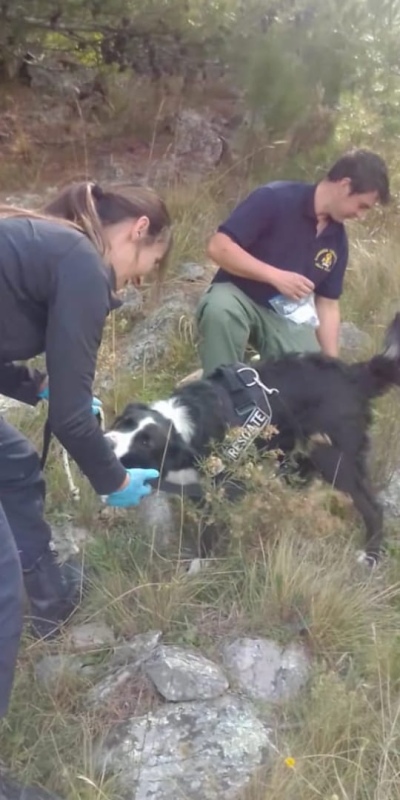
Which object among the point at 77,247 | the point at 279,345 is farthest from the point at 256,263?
the point at 77,247

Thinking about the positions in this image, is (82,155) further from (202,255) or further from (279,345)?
(279,345)

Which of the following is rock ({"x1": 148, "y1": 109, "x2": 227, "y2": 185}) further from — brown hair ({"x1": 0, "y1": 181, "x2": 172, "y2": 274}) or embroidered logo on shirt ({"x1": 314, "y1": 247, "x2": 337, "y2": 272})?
brown hair ({"x1": 0, "y1": 181, "x2": 172, "y2": 274})

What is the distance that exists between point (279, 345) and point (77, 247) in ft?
6.62

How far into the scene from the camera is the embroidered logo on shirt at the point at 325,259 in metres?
4.19

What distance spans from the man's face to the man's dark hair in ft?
0.06

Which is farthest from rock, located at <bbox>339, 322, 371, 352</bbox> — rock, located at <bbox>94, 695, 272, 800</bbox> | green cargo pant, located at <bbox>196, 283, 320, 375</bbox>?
rock, located at <bbox>94, 695, 272, 800</bbox>

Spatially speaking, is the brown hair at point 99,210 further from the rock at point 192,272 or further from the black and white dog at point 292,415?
the rock at point 192,272

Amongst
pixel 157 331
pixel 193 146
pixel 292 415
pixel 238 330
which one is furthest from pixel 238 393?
pixel 193 146

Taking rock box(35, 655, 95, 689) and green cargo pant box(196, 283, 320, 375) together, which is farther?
green cargo pant box(196, 283, 320, 375)

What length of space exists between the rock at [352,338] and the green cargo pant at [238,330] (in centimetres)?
65

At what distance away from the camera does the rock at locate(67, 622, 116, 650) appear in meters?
2.94

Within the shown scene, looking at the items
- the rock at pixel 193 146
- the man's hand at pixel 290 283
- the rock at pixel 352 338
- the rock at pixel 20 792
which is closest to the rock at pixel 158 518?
the rock at pixel 20 792

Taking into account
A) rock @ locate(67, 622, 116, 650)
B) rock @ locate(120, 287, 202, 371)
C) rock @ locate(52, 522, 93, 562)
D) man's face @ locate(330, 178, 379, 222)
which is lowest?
rock @ locate(120, 287, 202, 371)

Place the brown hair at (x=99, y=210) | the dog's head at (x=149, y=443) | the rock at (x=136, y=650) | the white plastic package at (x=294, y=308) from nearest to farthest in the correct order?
1. the brown hair at (x=99, y=210)
2. the rock at (x=136, y=650)
3. the dog's head at (x=149, y=443)
4. the white plastic package at (x=294, y=308)
